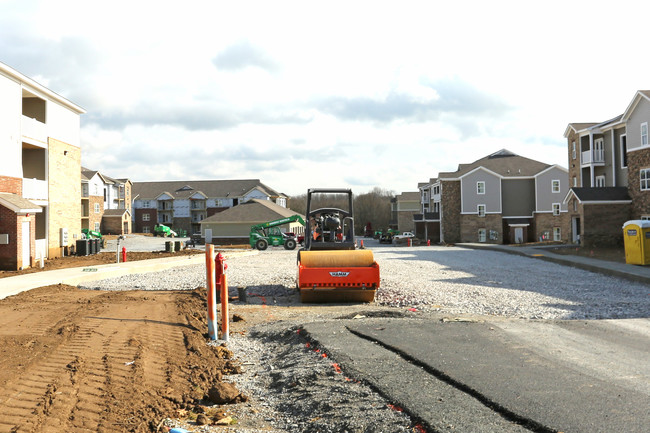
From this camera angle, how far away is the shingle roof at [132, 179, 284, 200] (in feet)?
339

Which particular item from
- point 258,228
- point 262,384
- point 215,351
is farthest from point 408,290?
point 258,228

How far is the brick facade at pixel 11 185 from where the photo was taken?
25.5 m

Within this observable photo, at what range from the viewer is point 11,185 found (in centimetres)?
2639

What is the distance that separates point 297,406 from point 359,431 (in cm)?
126

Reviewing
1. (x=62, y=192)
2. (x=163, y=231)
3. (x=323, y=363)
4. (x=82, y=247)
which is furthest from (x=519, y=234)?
(x=323, y=363)

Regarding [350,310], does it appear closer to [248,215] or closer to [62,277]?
[62,277]

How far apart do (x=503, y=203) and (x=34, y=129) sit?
5158 centimetres

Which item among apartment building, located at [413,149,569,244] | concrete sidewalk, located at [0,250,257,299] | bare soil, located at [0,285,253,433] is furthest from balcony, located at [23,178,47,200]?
apartment building, located at [413,149,569,244]

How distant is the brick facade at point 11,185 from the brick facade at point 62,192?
4.50m

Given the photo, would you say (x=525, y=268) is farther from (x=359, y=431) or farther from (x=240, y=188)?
(x=240, y=188)

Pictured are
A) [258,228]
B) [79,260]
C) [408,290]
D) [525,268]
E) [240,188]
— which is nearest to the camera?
[408,290]

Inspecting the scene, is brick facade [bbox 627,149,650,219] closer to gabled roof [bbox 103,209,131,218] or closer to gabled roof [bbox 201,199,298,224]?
gabled roof [bbox 201,199,298,224]

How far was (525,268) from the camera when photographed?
24.8m

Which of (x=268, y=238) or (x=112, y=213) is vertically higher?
(x=112, y=213)
